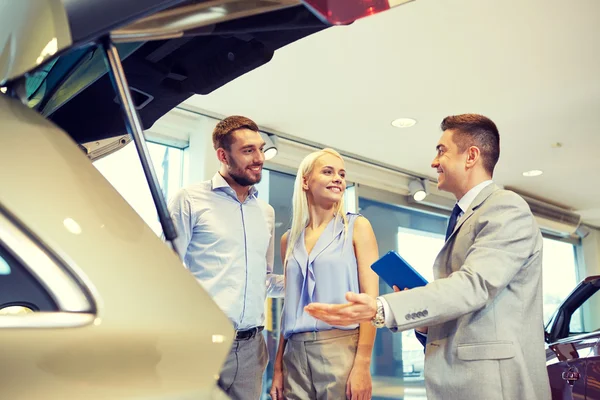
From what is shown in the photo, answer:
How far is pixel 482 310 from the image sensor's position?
1.61 meters

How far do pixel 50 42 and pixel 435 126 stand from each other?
172 inches

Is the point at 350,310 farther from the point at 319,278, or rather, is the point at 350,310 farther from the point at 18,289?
the point at 18,289

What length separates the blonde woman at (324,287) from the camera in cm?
198

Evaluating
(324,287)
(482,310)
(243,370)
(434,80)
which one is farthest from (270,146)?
(482,310)

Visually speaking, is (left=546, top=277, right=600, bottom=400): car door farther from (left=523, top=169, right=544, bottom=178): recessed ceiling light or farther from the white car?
(left=523, top=169, right=544, bottom=178): recessed ceiling light

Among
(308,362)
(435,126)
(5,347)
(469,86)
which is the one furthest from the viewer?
(435,126)

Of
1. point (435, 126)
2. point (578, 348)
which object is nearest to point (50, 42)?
point (578, 348)

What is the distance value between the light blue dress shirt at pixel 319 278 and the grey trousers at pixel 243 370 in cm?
14

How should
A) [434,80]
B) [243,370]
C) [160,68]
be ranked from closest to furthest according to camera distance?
[160,68] < [243,370] < [434,80]

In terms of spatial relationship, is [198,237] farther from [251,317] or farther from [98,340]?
[98,340]

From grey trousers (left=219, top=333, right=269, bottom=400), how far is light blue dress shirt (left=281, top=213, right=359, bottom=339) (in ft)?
0.46

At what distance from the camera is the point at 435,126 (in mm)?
4801

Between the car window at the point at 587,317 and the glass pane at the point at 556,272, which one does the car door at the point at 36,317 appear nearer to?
the glass pane at the point at 556,272

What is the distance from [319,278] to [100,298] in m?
1.55
